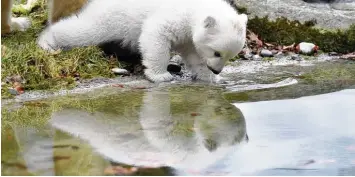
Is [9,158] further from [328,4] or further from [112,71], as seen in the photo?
[328,4]

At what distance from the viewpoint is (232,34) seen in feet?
15.8

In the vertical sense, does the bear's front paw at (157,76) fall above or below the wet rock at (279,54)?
above

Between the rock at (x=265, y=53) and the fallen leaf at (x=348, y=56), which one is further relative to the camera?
the fallen leaf at (x=348, y=56)

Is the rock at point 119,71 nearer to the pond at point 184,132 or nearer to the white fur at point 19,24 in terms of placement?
the pond at point 184,132

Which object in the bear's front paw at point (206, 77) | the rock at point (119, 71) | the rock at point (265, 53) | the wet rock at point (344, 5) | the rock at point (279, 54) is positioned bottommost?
the rock at point (279, 54)

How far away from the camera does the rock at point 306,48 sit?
648 centimetres

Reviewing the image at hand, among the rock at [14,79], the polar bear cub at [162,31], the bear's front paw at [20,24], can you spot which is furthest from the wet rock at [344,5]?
the rock at [14,79]

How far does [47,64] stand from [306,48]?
2.71m

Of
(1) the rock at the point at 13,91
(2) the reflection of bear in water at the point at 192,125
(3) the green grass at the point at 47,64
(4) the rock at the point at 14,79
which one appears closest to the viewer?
(2) the reflection of bear in water at the point at 192,125

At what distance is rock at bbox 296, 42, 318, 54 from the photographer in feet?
21.3

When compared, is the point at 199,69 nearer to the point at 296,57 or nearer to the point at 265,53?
the point at 265,53

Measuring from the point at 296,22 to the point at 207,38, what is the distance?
7.84 ft

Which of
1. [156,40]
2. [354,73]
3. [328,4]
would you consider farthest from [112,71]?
[328,4]

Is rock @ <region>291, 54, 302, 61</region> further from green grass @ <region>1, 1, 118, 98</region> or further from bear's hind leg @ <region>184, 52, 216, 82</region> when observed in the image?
green grass @ <region>1, 1, 118, 98</region>
